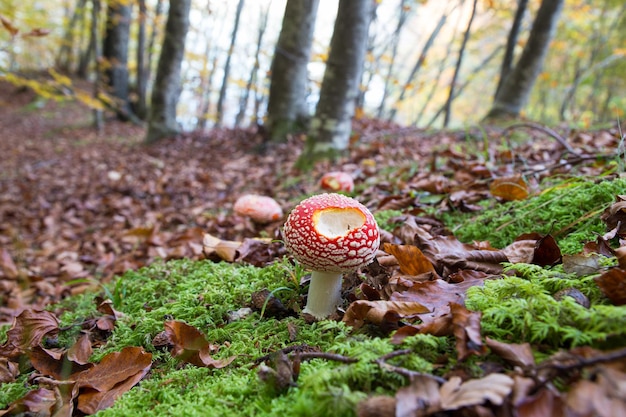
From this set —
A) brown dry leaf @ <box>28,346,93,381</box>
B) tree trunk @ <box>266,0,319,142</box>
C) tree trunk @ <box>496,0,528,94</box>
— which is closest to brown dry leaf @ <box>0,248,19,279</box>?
brown dry leaf @ <box>28,346,93,381</box>

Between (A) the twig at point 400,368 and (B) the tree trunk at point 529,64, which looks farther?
(B) the tree trunk at point 529,64

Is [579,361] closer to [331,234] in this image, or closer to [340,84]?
[331,234]

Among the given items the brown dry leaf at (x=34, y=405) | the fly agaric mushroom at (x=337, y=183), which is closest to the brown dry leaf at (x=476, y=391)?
the brown dry leaf at (x=34, y=405)

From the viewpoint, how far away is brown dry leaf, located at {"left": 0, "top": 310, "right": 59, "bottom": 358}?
2.06 meters

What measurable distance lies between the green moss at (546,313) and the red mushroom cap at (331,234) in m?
0.50

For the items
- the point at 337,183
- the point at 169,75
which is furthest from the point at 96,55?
the point at 337,183

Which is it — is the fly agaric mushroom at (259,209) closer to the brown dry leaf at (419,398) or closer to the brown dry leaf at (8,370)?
the brown dry leaf at (8,370)

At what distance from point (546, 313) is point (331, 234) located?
2.85 feet

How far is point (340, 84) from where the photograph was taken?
16.7 ft

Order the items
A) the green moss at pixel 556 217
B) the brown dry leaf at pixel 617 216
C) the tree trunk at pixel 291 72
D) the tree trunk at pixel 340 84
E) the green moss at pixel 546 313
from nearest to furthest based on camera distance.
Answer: the green moss at pixel 546 313 → the brown dry leaf at pixel 617 216 → the green moss at pixel 556 217 → the tree trunk at pixel 340 84 → the tree trunk at pixel 291 72

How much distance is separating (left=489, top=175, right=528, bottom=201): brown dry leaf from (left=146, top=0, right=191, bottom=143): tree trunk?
8100 mm

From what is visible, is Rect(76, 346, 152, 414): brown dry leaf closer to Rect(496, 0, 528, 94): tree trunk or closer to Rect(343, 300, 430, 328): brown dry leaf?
Rect(343, 300, 430, 328): brown dry leaf

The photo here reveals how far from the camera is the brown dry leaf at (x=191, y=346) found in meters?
1.75

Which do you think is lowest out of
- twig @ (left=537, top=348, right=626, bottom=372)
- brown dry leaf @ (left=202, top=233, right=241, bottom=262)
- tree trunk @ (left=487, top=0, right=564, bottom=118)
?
brown dry leaf @ (left=202, top=233, right=241, bottom=262)
